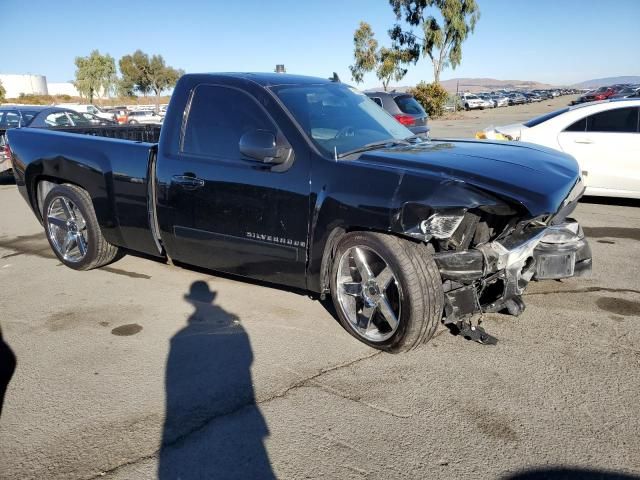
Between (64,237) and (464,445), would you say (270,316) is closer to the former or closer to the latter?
(464,445)

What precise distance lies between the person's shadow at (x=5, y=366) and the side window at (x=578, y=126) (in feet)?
25.3

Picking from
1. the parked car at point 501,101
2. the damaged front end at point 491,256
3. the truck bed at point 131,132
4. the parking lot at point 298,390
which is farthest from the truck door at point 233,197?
the parked car at point 501,101

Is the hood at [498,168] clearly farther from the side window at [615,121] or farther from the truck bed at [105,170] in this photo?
the side window at [615,121]

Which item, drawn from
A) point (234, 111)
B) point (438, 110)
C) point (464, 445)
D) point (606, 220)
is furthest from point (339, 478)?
point (438, 110)

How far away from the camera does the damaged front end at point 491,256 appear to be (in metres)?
3.35

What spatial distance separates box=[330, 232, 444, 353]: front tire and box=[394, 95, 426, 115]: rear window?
35.9 ft

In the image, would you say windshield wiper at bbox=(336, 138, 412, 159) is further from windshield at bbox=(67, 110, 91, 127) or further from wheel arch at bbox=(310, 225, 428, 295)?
windshield at bbox=(67, 110, 91, 127)

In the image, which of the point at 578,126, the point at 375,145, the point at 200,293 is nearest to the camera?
the point at 375,145

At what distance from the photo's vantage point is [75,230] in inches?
214

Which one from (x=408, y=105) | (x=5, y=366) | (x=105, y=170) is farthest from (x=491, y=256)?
(x=408, y=105)

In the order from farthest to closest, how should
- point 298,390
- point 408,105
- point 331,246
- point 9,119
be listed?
point 408,105 < point 9,119 < point 331,246 < point 298,390

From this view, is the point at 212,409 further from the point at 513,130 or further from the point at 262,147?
the point at 513,130

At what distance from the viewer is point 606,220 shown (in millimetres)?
7164

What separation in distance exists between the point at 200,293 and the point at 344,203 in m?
1.96
